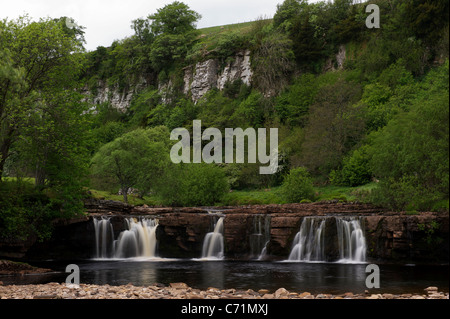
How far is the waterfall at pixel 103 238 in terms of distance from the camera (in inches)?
1176

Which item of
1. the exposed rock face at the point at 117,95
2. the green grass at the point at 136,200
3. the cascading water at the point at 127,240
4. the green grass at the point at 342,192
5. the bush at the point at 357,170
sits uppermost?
the exposed rock face at the point at 117,95

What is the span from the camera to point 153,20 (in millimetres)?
95312

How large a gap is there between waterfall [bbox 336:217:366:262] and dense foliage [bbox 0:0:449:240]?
3192 mm

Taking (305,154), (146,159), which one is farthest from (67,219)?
(305,154)

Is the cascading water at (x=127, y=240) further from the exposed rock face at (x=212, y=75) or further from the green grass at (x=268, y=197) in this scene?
the exposed rock face at (x=212, y=75)

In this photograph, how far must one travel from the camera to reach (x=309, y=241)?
2645 cm

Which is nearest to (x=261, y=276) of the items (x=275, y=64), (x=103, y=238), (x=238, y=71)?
(x=103, y=238)

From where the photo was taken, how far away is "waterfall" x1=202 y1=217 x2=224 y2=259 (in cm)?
2891

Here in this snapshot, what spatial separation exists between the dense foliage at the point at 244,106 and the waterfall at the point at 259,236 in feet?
26.2

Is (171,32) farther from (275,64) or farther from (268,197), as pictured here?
(268,197)

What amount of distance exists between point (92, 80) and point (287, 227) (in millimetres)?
87336

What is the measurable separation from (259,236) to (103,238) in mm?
11332

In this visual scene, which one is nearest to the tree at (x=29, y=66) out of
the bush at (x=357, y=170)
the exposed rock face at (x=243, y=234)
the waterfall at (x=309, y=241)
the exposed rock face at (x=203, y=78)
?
the exposed rock face at (x=243, y=234)
